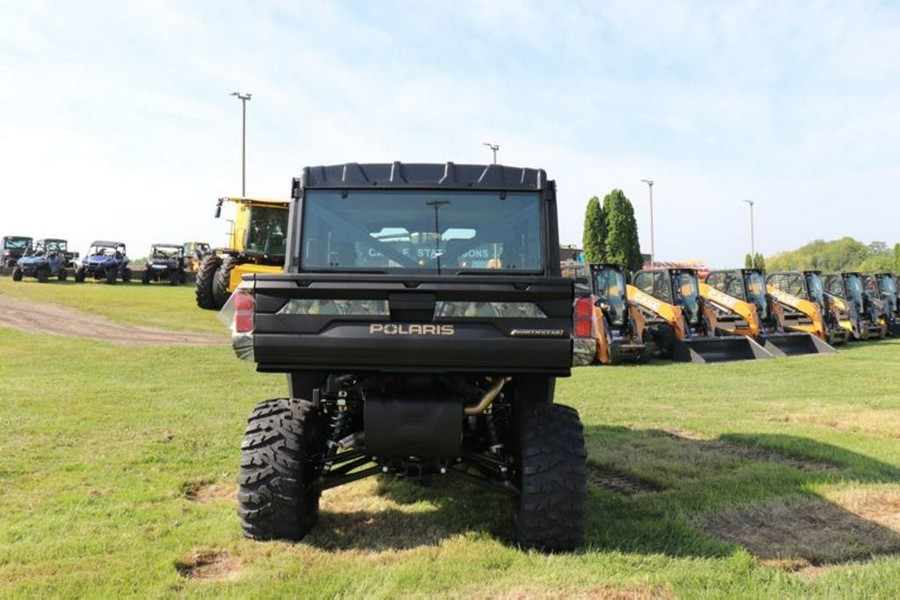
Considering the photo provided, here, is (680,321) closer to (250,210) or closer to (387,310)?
(250,210)

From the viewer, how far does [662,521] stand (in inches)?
169

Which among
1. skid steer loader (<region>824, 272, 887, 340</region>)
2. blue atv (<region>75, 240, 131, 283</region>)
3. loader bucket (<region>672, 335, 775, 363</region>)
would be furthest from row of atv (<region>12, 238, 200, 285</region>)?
skid steer loader (<region>824, 272, 887, 340</region>)

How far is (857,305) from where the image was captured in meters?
20.6

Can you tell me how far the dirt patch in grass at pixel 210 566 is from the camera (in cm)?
356

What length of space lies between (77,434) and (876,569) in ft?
20.9

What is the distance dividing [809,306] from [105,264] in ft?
91.1

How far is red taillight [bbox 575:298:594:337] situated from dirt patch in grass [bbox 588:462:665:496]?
5.93 ft

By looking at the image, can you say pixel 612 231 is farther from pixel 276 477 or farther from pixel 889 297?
pixel 276 477

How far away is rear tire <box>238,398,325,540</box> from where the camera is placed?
3920mm

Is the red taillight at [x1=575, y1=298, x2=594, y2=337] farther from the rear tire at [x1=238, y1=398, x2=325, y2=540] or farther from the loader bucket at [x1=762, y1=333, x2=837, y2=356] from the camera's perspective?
the loader bucket at [x1=762, y1=333, x2=837, y2=356]

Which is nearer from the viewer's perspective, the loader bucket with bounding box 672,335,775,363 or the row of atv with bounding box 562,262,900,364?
the row of atv with bounding box 562,262,900,364

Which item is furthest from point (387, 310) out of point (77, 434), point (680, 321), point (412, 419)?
Answer: point (680, 321)

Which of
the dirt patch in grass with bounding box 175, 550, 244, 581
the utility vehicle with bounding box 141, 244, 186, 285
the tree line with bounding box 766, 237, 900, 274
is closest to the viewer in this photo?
the dirt patch in grass with bounding box 175, 550, 244, 581

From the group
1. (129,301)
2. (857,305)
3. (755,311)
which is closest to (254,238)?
(129,301)
